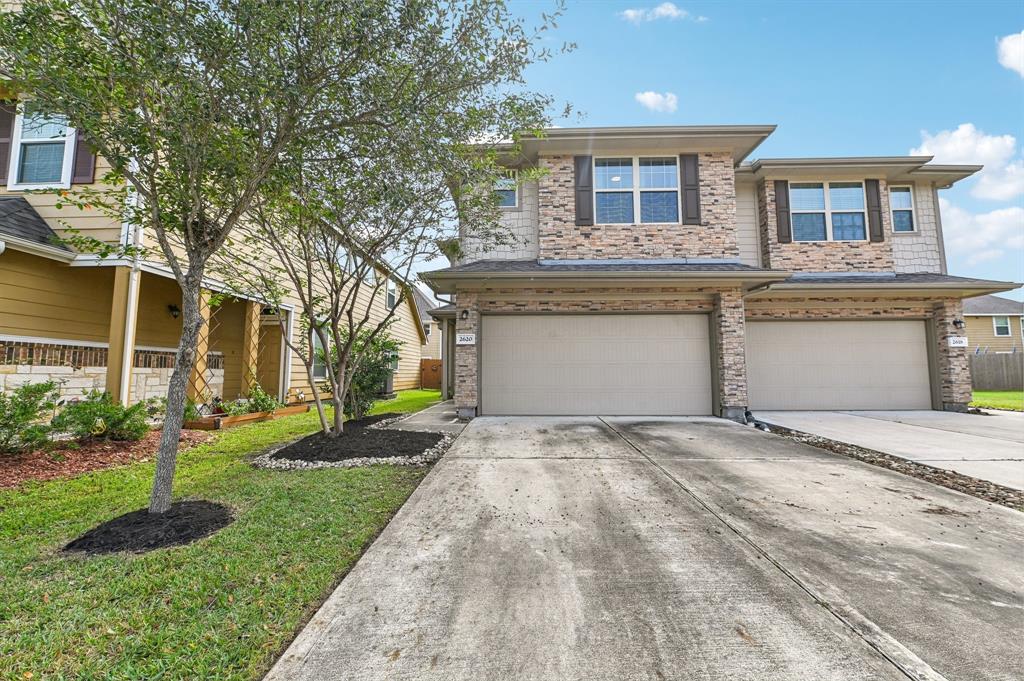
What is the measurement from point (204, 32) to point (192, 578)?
145 inches

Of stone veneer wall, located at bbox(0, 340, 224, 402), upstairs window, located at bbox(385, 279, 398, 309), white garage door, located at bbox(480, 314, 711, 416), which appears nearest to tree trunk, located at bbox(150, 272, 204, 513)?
stone veneer wall, located at bbox(0, 340, 224, 402)

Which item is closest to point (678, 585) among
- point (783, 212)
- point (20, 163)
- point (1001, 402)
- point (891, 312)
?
point (783, 212)

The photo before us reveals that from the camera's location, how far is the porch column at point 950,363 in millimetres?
9266

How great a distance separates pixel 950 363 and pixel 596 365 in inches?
308

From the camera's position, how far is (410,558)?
2.69m

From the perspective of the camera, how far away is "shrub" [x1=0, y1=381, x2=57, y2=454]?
15.6 feet

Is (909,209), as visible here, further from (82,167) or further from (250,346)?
(82,167)

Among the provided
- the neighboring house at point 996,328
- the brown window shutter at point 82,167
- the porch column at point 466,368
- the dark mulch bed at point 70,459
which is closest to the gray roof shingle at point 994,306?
the neighboring house at point 996,328

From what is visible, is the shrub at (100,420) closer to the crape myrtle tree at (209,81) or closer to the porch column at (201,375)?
the porch column at (201,375)

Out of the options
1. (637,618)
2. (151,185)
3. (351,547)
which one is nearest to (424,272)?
(151,185)

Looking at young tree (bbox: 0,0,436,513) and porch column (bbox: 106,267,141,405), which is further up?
young tree (bbox: 0,0,436,513)

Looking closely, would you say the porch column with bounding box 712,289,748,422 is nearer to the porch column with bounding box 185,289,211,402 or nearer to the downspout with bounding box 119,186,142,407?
the porch column with bounding box 185,289,211,402

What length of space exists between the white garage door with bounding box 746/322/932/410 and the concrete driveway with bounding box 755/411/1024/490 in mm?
460

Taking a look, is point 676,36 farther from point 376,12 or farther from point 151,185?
point 151,185
